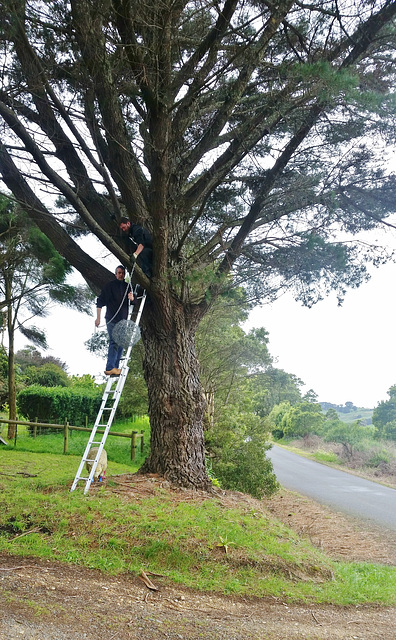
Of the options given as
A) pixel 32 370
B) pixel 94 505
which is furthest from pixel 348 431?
pixel 94 505

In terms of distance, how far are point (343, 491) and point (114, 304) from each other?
13.0 metres

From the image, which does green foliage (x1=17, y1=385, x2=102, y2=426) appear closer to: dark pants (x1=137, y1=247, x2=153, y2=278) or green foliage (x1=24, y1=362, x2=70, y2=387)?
green foliage (x1=24, y1=362, x2=70, y2=387)

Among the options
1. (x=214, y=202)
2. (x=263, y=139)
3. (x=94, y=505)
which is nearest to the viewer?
(x=94, y=505)

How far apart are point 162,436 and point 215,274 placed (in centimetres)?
266

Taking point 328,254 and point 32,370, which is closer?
point 328,254

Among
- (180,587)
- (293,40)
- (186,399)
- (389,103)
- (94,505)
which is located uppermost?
(293,40)

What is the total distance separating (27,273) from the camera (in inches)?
490

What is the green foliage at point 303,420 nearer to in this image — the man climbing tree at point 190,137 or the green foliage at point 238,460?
the green foliage at point 238,460

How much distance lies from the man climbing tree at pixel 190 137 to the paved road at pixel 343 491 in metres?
7.29

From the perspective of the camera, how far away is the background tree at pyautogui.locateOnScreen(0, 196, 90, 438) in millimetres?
10528

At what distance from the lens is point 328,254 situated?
760 centimetres

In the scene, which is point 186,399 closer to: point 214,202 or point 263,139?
point 214,202

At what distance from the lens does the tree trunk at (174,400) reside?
7.18 metres

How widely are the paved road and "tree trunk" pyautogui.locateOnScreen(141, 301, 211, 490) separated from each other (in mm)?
6556
